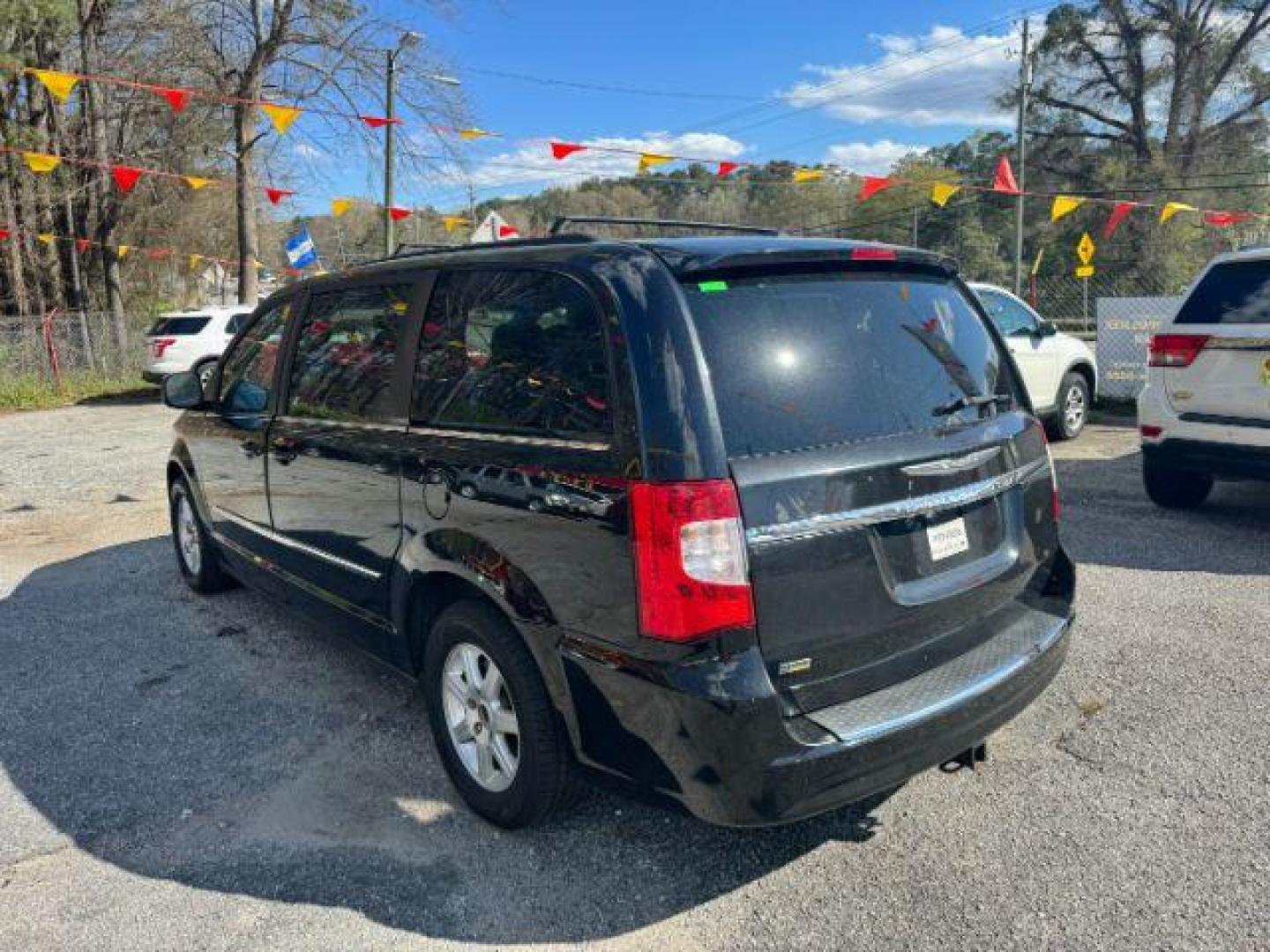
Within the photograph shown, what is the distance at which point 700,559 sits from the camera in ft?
7.51

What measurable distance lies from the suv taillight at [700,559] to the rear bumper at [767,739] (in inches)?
4.6

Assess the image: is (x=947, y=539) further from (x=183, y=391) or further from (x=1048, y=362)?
(x=1048, y=362)

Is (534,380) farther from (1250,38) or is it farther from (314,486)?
(1250,38)

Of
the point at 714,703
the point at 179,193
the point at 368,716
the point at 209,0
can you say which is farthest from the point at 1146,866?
the point at 179,193

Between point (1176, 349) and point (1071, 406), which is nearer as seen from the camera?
point (1176, 349)

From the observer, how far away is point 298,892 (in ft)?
9.03

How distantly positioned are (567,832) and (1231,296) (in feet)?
18.1

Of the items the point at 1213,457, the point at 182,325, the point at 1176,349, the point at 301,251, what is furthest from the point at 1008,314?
the point at 182,325

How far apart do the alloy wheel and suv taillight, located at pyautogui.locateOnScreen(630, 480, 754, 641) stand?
777mm

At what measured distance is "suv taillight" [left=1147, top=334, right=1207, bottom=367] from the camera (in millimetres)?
6078

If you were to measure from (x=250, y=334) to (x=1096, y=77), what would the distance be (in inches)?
1859

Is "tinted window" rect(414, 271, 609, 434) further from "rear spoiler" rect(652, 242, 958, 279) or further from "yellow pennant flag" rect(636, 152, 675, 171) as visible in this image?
"yellow pennant flag" rect(636, 152, 675, 171)

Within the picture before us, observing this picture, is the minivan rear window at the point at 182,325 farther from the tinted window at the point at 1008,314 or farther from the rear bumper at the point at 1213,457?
the rear bumper at the point at 1213,457

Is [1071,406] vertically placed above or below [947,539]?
below
